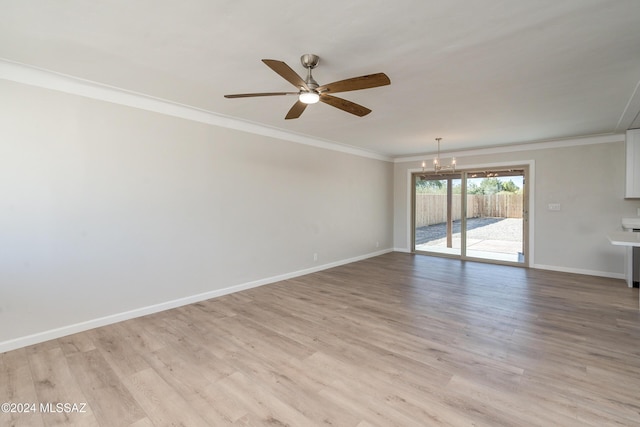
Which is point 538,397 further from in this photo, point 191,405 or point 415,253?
point 415,253

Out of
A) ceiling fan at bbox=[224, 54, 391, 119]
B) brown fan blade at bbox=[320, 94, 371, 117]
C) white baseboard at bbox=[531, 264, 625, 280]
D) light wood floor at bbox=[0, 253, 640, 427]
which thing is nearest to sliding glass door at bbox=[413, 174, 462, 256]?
white baseboard at bbox=[531, 264, 625, 280]

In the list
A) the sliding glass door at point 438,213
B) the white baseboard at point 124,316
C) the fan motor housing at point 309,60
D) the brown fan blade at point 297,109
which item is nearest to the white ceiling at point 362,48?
the fan motor housing at point 309,60

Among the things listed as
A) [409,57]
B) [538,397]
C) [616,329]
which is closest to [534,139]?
[616,329]

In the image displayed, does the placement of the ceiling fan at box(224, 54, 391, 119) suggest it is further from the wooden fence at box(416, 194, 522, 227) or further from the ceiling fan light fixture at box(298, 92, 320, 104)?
the wooden fence at box(416, 194, 522, 227)

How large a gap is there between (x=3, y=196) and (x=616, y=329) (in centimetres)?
613

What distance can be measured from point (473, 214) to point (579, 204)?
1857mm

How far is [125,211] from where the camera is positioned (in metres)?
3.35

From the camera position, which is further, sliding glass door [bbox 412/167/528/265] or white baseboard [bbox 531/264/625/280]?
sliding glass door [bbox 412/167/528/265]

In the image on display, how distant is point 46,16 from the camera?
197cm

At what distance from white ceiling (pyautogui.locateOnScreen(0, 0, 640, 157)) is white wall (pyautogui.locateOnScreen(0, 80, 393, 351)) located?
53 centimetres

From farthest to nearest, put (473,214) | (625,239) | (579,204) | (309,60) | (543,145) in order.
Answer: (473,214)
(543,145)
(579,204)
(625,239)
(309,60)

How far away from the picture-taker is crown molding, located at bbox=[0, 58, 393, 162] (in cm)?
273

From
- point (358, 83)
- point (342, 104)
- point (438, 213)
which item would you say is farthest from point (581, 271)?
point (358, 83)

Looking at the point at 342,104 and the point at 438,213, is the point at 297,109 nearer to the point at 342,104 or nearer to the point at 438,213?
the point at 342,104
